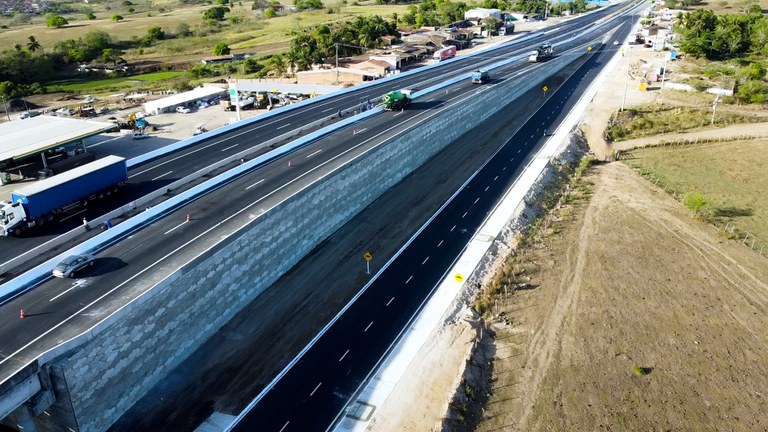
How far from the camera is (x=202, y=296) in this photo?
32625 millimetres

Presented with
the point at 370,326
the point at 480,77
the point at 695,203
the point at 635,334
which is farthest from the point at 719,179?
the point at 370,326

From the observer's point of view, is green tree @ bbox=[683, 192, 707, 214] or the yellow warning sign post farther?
green tree @ bbox=[683, 192, 707, 214]

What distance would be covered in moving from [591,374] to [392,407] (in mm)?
12724

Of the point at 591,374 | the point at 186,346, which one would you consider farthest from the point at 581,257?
the point at 186,346

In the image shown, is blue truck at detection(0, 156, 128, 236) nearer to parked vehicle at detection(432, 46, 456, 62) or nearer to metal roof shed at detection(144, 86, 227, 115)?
metal roof shed at detection(144, 86, 227, 115)

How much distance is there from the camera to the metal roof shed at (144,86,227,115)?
84938 mm

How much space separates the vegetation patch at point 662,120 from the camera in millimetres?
77500

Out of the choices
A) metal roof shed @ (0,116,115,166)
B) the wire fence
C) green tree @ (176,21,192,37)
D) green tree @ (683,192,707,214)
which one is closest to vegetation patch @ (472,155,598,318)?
the wire fence

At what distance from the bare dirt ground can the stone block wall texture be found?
1290 cm

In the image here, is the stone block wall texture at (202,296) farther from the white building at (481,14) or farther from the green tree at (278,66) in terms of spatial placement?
the white building at (481,14)

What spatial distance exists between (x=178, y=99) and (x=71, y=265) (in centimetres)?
6336

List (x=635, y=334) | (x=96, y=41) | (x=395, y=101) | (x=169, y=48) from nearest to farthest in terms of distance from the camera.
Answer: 1. (x=635, y=334)
2. (x=395, y=101)
3. (x=96, y=41)
4. (x=169, y=48)

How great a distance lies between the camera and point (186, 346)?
32.1 metres

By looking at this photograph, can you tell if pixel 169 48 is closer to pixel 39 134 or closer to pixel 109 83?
pixel 109 83
